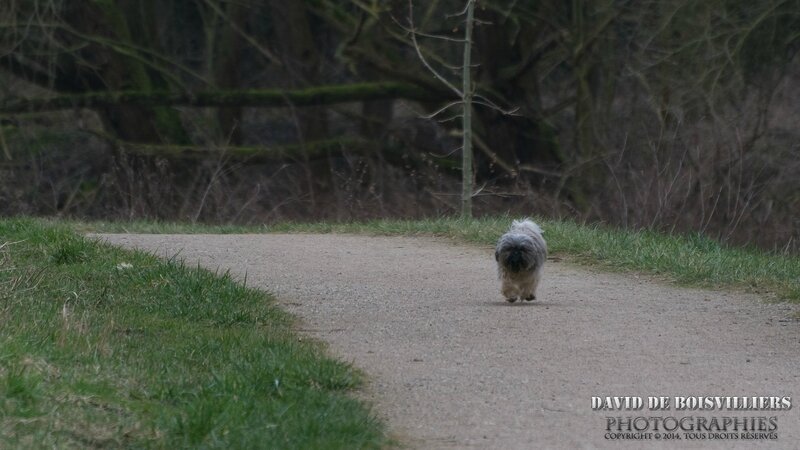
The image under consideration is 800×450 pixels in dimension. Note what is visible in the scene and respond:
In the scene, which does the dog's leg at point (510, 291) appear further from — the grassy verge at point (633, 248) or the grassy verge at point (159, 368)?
the grassy verge at point (633, 248)

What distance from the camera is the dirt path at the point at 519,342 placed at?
675 centimetres

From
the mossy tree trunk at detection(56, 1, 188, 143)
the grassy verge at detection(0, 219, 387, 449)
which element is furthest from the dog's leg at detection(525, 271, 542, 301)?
the mossy tree trunk at detection(56, 1, 188, 143)

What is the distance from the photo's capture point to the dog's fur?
33.0ft

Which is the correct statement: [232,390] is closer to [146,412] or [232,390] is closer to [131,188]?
[146,412]

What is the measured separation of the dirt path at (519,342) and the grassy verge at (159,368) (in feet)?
1.23

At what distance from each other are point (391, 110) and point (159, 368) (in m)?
20.8

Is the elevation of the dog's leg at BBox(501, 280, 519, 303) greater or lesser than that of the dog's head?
lesser

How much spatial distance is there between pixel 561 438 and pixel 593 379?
1297 mm

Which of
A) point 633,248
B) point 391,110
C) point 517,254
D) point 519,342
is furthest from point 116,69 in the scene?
point 519,342

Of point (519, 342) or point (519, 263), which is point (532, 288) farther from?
point (519, 342)

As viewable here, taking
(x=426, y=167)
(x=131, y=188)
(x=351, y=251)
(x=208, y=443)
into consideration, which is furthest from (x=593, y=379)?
(x=426, y=167)

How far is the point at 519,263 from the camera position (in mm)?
10047

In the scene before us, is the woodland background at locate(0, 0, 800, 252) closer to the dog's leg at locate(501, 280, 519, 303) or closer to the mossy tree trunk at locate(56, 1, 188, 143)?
the mossy tree trunk at locate(56, 1, 188, 143)

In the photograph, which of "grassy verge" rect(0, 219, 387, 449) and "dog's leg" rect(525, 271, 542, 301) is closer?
"grassy verge" rect(0, 219, 387, 449)
